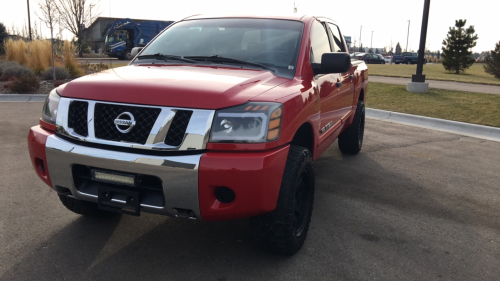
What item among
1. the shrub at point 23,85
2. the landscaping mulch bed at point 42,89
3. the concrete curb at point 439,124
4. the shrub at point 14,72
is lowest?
the concrete curb at point 439,124

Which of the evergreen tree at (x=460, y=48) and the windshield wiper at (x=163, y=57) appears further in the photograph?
the evergreen tree at (x=460, y=48)

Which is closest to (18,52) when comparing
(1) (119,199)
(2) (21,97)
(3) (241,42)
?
(2) (21,97)

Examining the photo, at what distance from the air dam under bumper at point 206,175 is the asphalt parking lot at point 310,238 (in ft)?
1.77

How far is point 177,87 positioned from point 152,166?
0.52 metres

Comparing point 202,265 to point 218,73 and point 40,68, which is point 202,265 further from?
point 40,68

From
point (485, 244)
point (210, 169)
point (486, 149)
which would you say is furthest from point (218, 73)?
point (486, 149)

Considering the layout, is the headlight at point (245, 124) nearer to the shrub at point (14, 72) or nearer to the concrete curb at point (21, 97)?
the concrete curb at point (21, 97)

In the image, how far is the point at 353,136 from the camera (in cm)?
605

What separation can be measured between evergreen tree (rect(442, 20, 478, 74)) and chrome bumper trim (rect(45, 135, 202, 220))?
3086 cm

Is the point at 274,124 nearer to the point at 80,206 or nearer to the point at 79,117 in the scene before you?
the point at 79,117

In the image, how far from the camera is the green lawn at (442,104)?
9320mm

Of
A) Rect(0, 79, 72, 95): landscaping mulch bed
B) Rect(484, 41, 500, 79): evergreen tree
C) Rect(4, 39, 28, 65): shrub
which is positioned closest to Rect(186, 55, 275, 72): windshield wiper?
Rect(0, 79, 72, 95): landscaping mulch bed

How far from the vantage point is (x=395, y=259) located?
10.4 ft

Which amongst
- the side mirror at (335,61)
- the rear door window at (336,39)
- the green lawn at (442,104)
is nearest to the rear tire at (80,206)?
the side mirror at (335,61)
